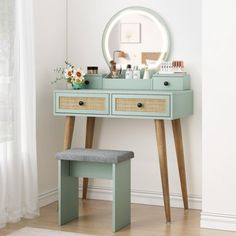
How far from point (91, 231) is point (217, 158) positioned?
105 centimetres

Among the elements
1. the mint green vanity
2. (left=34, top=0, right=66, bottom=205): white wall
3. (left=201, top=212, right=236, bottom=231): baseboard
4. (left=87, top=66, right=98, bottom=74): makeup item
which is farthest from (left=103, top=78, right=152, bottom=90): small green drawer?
(left=201, top=212, right=236, bottom=231): baseboard

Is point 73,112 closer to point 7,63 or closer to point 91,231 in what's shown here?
point 7,63

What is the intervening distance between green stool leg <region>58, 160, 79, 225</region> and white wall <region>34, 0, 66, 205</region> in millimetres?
529

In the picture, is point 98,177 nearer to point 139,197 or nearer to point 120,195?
point 120,195

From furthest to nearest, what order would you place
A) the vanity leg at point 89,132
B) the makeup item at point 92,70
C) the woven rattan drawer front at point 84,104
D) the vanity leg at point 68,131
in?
the vanity leg at point 89,132 < the makeup item at point 92,70 < the vanity leg at point 68,131 < the woven rattan drawer front at point 84,104

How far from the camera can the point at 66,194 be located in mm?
4664

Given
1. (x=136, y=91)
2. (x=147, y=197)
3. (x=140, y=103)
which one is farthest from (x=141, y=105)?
(x=147, y=197)

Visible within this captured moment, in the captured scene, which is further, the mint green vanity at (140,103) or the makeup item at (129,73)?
the makeup item at (129,73)

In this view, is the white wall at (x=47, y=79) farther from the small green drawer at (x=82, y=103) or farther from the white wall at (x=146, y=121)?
the small green drawer at (x=82, y=103)

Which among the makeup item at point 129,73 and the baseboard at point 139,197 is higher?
the makeup item at point 129,73

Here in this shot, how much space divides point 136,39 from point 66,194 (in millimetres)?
1472

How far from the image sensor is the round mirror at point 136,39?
5.14 metres

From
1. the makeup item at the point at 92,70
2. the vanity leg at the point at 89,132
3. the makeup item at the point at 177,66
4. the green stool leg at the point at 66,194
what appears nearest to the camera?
the green stool leg at the point at 66,194

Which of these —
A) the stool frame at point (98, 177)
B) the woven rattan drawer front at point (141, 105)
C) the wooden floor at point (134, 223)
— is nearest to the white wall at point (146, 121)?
the wooden floor at point (134, 223)
